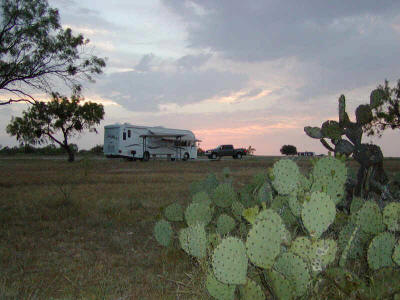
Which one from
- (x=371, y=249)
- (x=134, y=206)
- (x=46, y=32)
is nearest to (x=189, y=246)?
(x=371, y=249)

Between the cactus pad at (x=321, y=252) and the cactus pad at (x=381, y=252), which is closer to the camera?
the cactus pad at (x=321, y=252)

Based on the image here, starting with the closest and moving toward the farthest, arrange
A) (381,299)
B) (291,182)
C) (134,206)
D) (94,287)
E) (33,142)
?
1. (381,299)
2. (291,182)
3. (94,287)
4. (134,206)
5. (33,142)

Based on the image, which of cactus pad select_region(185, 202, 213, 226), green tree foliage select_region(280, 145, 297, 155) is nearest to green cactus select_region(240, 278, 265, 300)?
cactus pad select_region(185, 202, 213, 226)

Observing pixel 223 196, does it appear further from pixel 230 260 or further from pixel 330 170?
pixel 230 260

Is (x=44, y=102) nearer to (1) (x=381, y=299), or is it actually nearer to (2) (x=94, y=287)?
(2) (x=94, y=287)

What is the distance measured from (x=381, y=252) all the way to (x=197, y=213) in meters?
2.01

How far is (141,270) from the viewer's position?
4.28 meters

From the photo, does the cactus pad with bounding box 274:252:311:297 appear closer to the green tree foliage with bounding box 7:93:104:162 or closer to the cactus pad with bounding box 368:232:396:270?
the cactus pad with bounding box 368:232:396:270

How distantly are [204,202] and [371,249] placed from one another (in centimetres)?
210

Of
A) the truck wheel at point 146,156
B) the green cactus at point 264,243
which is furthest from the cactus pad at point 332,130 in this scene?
the truck wheel at point 146,156

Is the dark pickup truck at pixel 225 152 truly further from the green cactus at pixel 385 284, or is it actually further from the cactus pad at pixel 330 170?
the green cactus at pixel 385 284

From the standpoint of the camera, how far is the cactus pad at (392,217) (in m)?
3.06

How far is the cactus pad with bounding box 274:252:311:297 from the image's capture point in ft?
7.79

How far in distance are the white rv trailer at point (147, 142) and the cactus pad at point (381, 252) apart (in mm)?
28182
